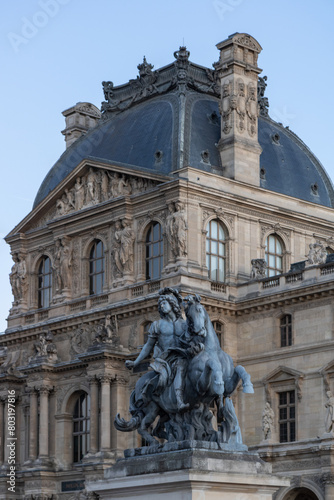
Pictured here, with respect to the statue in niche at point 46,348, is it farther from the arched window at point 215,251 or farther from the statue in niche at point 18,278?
the arched window at point 215,251

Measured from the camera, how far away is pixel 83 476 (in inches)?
2074

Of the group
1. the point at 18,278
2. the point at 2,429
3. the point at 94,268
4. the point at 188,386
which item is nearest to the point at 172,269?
the point at 94,268

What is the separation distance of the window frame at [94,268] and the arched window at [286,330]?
9670 mm

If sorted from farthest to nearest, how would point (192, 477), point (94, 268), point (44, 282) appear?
1. point (44, 282)
2. point (94, 268)
3. point (192, 477)

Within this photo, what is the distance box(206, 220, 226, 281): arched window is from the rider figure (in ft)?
105

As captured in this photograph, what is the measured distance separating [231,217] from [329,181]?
31.4 feet

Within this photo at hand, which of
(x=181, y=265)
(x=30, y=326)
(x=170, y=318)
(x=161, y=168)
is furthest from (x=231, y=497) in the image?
(x=30, y=326)

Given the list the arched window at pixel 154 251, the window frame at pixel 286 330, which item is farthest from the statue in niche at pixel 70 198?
the window frame at pixel 286 330

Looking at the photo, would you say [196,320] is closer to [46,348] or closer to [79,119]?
[46,348]

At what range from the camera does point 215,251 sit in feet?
173

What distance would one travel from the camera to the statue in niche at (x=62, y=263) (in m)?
57.0

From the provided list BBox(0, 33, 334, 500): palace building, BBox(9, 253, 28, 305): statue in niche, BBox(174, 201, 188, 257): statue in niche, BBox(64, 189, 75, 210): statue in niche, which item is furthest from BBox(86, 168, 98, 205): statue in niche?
BBox(174, 201, 188, 257): statue in niche

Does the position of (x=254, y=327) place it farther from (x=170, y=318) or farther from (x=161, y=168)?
(x=170, y=318)

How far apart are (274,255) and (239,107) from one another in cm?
707
